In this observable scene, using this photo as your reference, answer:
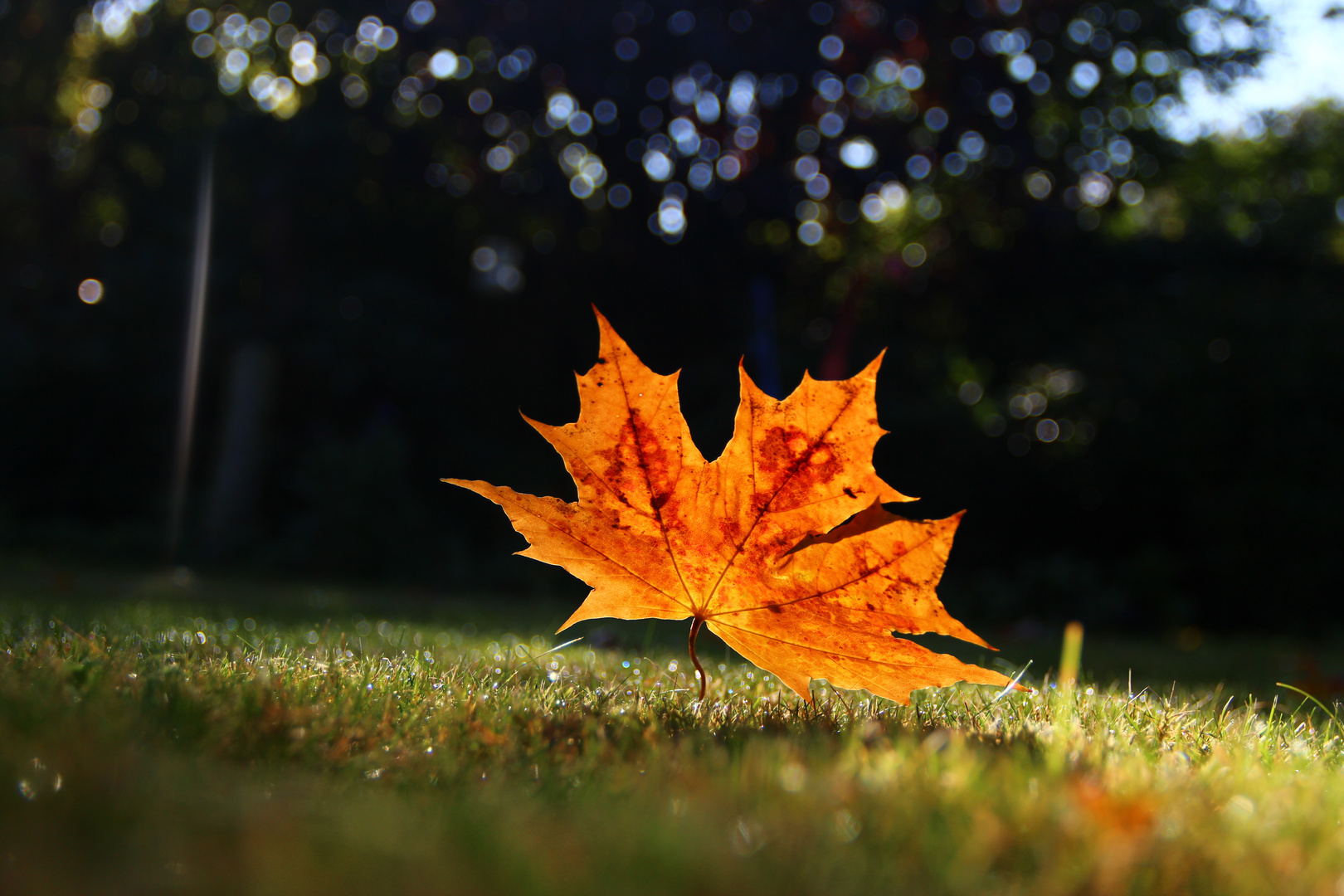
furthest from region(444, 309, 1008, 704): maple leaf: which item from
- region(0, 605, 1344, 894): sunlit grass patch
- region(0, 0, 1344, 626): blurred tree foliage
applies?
region(0, 0, 1344, 626): blurred tree foliage

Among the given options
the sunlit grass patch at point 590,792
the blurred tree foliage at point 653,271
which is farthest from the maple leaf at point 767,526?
the blurred tree foliage at point 653,271

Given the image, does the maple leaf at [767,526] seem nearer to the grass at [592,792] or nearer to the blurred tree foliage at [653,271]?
the grass at [592,792]

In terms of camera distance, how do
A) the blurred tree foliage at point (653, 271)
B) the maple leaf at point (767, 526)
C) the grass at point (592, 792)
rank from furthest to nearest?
the blurred tree foliage at point (653, 271) → the maple leaf at point (767, 526) → the grass at point (592, 792)

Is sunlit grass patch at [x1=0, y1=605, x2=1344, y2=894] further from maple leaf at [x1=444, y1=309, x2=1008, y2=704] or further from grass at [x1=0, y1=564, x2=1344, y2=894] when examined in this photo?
maple leaf at [x1=444, y1=309, x2=1008, y2=704]

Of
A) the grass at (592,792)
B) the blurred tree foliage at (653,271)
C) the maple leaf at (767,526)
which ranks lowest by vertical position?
the grass at (592,792)

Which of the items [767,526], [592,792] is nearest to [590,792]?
[592,792]

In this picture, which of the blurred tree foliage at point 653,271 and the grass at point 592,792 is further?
the blurred tree foliage at point 653,271

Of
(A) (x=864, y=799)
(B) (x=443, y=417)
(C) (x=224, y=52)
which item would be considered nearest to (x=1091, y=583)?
(B) (x=443, y=417)

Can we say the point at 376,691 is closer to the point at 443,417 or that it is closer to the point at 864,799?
the point at 864,799
